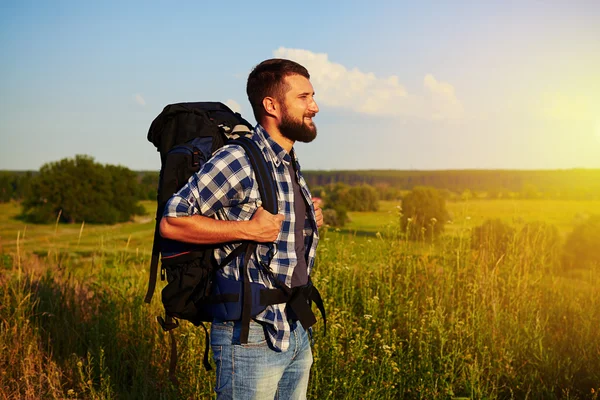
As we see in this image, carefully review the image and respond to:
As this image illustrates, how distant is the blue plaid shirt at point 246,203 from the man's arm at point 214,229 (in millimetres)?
45

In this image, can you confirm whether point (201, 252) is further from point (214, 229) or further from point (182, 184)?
point (182, 184)

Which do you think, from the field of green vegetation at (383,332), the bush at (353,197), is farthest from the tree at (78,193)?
the field of green vegetation at (383,332)

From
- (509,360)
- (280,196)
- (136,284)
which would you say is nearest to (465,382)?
(509,360)

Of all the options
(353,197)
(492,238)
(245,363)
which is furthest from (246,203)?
(353,197)

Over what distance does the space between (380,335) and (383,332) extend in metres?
0.33

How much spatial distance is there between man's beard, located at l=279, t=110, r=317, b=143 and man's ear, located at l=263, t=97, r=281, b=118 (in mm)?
40

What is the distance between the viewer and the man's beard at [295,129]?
2607mm

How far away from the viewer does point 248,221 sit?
2.38 metres

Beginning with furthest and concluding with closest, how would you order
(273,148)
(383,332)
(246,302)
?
(383,332) < (273,148) < (246,302)

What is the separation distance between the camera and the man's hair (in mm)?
2607

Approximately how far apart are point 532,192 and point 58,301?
981cm

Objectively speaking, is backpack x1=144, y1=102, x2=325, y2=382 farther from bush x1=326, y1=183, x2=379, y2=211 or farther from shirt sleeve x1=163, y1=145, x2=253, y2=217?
bush x1=326, y1=183, x2=379, y2=211

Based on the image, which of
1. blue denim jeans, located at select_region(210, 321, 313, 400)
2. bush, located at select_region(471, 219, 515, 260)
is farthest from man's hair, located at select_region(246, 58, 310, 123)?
bush, located at select_region(471, 219, 515, 260)

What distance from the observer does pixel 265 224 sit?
7.80ft
